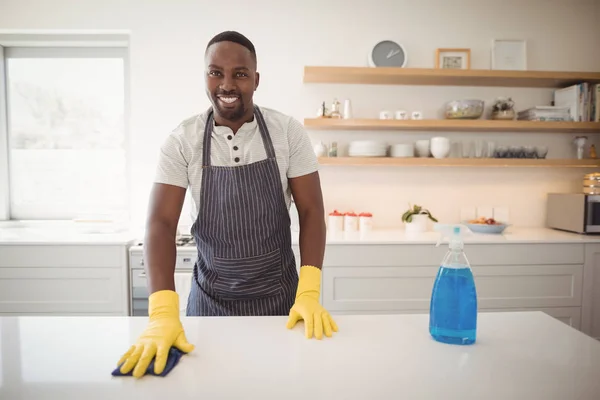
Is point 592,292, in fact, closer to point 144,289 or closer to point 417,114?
point 417,114

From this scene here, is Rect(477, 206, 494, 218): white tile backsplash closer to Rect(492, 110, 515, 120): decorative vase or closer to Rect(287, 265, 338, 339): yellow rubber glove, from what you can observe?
Rect(492, 110, 515, 120): decorative vase

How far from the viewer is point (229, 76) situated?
137 cm

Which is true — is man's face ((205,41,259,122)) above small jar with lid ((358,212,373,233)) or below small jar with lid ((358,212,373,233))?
above

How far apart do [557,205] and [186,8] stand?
324cm

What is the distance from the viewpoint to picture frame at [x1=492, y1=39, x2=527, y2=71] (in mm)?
3230

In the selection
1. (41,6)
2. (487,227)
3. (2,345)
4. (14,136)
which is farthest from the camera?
(14,136)

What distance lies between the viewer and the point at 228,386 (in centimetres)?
81

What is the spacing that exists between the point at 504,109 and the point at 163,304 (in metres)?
2.88

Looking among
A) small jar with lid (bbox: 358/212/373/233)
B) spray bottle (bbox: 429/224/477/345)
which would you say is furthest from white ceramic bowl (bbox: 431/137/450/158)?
spray bottle (bbox: 429/224/477/345)

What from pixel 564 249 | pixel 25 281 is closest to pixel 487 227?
pixel 564 249

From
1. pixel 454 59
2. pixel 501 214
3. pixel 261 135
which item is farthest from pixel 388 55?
pixel 261 135

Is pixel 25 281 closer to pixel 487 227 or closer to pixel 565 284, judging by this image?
pixel 487 227

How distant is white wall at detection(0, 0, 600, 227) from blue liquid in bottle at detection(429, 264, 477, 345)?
2278 millimetres

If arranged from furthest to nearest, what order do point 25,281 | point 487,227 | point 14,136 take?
point 14,136, point 487,227, point 25,281
